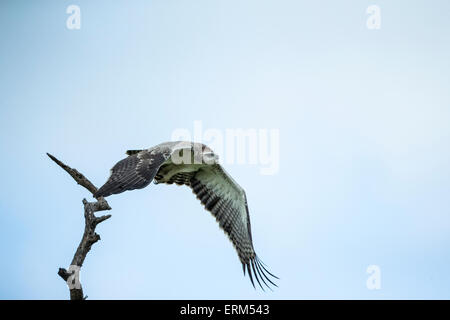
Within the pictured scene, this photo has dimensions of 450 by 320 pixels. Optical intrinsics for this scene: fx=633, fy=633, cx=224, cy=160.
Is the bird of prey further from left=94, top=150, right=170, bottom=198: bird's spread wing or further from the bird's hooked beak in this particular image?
left=94, top=150, right=170, bottom=198: bird's spread wing

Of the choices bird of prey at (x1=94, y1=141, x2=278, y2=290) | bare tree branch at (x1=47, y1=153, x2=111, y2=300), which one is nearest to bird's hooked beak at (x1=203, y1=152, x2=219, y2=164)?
bird of prey at (x1=94, y1=141, x2=278, y2=290)

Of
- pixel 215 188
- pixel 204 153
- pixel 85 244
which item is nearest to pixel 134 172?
pixel 85 244

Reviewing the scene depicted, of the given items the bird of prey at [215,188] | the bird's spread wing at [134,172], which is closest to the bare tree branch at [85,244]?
the bird's spread wing at [134,172]

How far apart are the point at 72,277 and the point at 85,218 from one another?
89 centimetres

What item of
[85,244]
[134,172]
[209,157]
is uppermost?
[209,157]

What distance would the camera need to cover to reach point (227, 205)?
12.4 meters

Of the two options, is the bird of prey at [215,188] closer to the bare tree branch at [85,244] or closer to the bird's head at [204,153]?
the bird's head at [204,153]

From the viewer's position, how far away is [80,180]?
9.52m

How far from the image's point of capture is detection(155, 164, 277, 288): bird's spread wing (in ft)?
40.0

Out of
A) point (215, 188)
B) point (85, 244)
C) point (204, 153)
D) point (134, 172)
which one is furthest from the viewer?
point (215, 188)

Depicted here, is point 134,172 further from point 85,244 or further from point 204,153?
point 204,153

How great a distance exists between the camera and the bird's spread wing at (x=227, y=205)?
1219 centimetres
